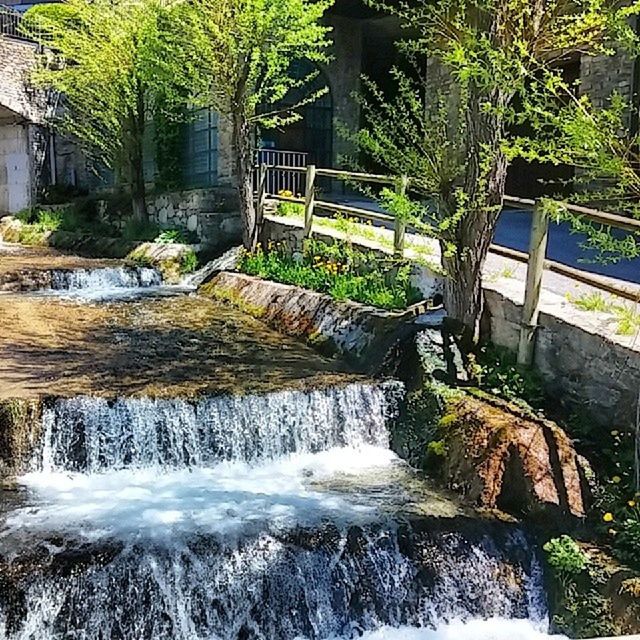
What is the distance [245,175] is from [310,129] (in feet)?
17.9

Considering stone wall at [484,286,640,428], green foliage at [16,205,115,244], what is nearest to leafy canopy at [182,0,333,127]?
green foliage at [16,205,115,244]

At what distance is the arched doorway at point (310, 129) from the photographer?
16.0 meters

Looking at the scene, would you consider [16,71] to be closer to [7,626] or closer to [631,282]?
[631,282]

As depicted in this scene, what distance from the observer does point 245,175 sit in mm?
11242

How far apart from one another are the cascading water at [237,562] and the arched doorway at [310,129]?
11309 mm

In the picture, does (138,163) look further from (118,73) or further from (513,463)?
(513,463)

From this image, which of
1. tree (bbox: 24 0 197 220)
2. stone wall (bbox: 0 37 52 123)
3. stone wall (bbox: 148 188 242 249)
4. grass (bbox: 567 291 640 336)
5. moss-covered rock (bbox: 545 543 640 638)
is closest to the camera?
moss-covered rock (bbox: 545 543 640 638)

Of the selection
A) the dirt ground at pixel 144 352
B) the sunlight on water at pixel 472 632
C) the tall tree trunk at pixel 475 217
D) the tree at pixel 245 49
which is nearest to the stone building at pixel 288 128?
the tree at pixel 245 49

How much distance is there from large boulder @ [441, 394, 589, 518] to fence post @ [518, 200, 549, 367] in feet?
1.99

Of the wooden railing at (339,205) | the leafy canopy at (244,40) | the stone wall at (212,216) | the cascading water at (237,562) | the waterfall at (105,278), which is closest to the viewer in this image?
the cascading water at (237,562)

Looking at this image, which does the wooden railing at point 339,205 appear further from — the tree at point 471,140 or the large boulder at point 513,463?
the large boulder at point 513,463

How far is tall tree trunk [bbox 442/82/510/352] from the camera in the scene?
6.30 meters

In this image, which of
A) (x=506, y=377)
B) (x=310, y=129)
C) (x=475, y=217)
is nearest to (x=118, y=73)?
(x=310, y=129)

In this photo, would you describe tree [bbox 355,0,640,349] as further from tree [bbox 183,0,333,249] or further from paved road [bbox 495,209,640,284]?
A: tree [bbox 183,0,333,249]
